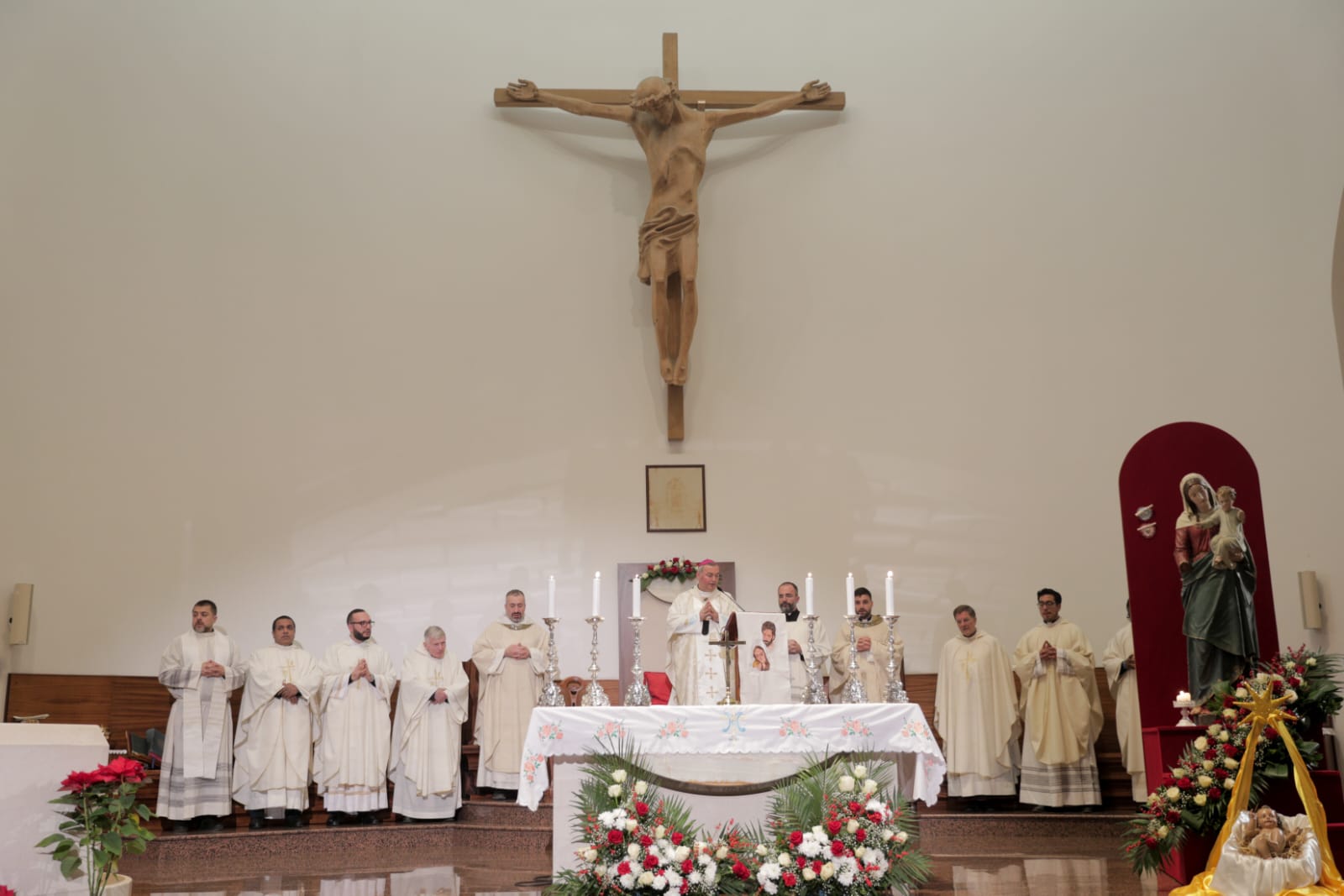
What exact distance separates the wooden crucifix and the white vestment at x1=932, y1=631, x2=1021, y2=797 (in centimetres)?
296

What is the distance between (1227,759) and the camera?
19.9 feet

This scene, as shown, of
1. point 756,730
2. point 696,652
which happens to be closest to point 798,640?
point 696,652

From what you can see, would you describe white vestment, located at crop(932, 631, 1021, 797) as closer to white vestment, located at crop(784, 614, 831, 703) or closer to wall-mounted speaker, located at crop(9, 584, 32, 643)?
white vestment, located at crop(784, 614, 831, 703)

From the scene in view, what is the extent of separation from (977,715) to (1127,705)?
3.48ft

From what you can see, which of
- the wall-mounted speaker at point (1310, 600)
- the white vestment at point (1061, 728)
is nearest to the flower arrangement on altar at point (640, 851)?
the white vestment at point (1061, 728)

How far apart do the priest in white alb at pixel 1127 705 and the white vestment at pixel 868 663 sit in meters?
1.54

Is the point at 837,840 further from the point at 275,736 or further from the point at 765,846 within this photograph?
the point at 275,736

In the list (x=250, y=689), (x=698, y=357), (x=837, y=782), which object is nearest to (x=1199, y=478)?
(x=837, y=782)

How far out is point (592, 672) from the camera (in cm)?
597

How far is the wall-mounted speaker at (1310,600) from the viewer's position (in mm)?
9648

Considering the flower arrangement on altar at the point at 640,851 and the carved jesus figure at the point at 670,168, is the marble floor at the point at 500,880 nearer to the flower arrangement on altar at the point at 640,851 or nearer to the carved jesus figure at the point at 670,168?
the flower arrangement on altar at the point at 640,851

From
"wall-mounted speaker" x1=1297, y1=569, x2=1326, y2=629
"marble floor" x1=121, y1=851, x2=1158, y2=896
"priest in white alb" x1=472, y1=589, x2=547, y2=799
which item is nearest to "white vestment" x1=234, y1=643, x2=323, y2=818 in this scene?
"marble floor" x1=121, y1=851, x2=1158, y2=896

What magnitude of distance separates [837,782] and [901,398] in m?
5.82

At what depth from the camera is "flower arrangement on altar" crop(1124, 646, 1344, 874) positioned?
6090 millimetres
